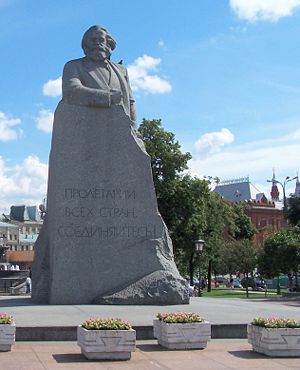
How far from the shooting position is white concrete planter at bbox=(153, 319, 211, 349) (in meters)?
11.4

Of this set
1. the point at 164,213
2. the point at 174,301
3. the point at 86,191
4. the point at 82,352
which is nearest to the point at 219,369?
the point at 82,352

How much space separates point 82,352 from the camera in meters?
10.8

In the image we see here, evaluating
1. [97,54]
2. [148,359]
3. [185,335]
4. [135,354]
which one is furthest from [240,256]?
[148,359]

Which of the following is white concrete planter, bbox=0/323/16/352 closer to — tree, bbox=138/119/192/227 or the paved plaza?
the paved plaza

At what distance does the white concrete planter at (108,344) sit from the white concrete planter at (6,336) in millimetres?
1240

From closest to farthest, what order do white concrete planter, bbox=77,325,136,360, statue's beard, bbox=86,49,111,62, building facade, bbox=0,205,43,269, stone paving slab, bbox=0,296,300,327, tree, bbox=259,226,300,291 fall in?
white concrete planter, bbox=77,325,136,360, stone paving slab, bbox=0,296,300,327, statue's beard, bbox=86,49,111,62, tree, bbox=259,226,300,291, building facade, bbox=0,205,43,269

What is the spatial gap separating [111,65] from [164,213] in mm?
26323

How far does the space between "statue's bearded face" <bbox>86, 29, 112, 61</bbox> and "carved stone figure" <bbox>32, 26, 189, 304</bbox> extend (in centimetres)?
12

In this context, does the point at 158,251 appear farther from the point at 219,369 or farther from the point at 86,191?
the point at 219,369

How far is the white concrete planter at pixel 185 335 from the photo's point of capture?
37.5 ft

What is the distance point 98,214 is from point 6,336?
7.11 metres

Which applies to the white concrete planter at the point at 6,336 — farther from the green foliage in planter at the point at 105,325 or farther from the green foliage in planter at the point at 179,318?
the green foliage in planter at the point at 179,318

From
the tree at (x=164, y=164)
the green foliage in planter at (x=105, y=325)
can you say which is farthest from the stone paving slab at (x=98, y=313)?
the tree at (x=164, y=164)

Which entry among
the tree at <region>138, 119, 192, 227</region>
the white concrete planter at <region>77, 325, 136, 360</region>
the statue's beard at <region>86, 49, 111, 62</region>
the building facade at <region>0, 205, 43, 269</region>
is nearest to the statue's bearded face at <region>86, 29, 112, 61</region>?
the statue's beard at <region>86, 49, 111, 62</region>
